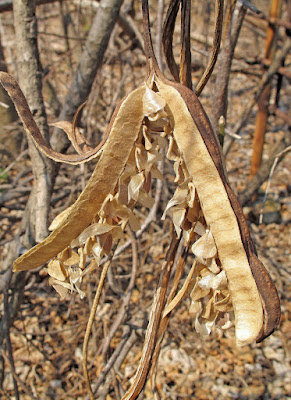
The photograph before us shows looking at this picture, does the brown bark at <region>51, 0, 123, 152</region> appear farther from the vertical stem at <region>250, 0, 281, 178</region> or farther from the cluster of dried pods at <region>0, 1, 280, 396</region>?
the vertical stem at <region>250, 0, 281, 178</region>

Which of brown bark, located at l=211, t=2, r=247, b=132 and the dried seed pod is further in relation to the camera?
brown bark, located at l=211, t=2, r=247, b=132

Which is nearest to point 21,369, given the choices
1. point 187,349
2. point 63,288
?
point 187,349

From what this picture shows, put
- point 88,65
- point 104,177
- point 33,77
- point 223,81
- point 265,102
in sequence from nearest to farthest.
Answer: point 104,177 < point 223,81 < point 33,77 < point 88,65 < point 265,102

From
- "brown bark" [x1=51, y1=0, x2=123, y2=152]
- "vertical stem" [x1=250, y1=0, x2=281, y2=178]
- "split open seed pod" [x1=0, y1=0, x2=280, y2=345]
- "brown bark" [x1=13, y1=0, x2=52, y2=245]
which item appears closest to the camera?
"split open seed pod" [x1=0, y1=0, x2=280, y2=345]

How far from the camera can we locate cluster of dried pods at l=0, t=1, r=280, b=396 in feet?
1.52

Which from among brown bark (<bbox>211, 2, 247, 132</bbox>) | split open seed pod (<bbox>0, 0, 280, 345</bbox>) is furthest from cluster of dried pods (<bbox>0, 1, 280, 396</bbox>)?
brown bark (<bbox>211, 2, 247, 132</bbox>)

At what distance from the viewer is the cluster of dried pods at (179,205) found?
46 centimetres

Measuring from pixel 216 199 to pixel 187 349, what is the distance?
1.63 m

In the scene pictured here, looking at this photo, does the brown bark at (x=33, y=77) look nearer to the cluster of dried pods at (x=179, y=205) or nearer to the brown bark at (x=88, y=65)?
the brown bark at (x=88, y=65)

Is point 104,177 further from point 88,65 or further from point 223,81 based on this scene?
point 88,65

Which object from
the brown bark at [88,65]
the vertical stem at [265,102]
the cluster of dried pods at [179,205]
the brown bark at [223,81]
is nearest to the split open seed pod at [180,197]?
the cluster of dried pods at [179,205]

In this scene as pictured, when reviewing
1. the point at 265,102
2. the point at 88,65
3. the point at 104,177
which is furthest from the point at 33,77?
the point at 265,102

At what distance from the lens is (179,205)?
52 centimetres

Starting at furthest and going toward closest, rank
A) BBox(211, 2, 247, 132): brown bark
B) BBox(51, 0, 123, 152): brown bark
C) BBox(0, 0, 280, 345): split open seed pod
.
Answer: BBox(51, 0, 123, 152): brown bark < BBox(211, 2, 247, 132): brown bark < BBox(0, 0, 280, 345): split open seed pod
